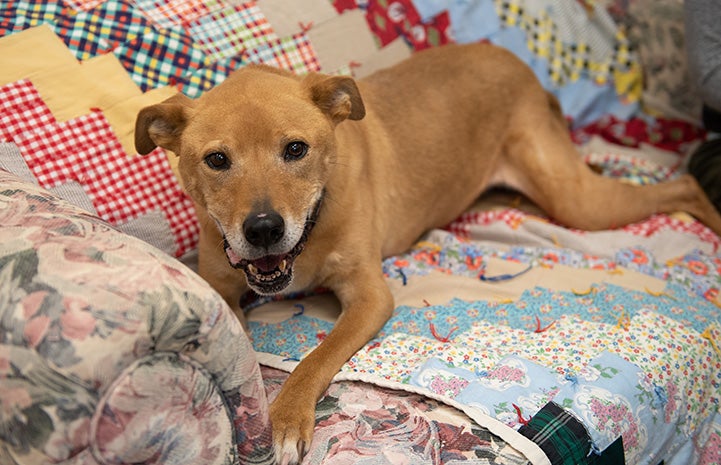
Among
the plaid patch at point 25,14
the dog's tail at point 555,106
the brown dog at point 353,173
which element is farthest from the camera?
the dog's tail at point 555,106

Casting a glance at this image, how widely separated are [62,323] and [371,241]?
4.52 ft

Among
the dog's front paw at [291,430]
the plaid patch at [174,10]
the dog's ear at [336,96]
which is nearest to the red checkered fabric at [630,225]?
the dog's ear at [336,96]

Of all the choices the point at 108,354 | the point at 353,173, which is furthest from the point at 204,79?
the point at 108,354

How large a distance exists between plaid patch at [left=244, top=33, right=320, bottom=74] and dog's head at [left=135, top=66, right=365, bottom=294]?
73 centimetres

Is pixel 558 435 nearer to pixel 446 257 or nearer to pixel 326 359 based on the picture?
pixel 326 359

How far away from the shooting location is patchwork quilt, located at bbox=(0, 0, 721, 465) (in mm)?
1968

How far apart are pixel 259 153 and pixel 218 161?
0.12m

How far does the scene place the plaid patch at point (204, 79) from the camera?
2.80 metres

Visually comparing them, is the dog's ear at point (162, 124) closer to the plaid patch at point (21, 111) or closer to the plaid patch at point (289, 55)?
the plaid patch at point (21, 111)

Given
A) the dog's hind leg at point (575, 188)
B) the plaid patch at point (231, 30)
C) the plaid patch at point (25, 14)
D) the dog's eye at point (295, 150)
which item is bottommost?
the dog's hind leg at point (575, 188)

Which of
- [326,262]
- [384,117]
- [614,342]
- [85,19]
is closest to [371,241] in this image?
[326,262]

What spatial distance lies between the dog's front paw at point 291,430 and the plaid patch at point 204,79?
1.39 m

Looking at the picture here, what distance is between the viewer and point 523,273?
8.89ft

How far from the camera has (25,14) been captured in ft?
8.55
